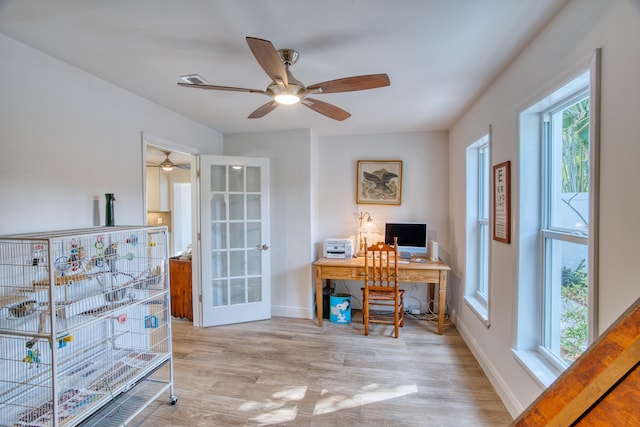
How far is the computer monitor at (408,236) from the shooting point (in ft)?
11.9

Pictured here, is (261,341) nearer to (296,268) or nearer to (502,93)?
(296,268)

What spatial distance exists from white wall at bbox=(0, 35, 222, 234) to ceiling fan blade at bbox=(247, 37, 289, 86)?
1507 mm

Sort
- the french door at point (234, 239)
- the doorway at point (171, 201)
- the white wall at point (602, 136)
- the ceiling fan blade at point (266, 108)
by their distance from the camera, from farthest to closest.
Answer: the doorway at point (171, 201), the french door at point (234, 239), the ceiling fan blade at point (266, 108), the white wall at point (602, 136)

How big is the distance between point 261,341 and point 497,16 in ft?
10.8

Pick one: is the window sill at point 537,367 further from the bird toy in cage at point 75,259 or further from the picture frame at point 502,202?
the bird toy in cage at point 75,259

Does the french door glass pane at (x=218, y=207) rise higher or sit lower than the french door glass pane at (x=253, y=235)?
higher

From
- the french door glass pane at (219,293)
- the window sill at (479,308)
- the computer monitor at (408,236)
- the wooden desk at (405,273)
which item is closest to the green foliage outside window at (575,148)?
the window sill at (479,308)

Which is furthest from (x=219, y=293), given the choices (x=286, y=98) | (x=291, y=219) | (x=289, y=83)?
(x=289, y=83)

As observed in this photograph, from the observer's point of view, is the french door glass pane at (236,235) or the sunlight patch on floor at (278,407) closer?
the sunlight patch on floor at (278,407)

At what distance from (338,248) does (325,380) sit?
1.59m

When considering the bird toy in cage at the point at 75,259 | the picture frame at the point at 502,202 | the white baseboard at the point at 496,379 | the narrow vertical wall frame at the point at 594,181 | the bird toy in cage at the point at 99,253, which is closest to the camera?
the narrow vertical wall frame at the point at 594,181

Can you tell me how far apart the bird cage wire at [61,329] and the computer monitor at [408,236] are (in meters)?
2.63

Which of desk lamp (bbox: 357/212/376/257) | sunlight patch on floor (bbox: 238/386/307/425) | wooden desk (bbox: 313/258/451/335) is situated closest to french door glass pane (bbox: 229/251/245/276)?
wooden desk (bbox: 313/258/451/335)

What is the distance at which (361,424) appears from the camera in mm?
1886
